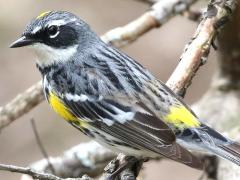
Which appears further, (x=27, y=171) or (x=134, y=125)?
(x=134, y=125)

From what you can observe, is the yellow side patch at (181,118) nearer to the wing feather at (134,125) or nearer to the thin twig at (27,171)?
the wing feather at (134,125)

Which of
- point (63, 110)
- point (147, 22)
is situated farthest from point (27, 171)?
point (147, 22)

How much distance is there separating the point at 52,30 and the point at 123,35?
3.39ft

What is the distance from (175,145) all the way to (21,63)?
6521mm

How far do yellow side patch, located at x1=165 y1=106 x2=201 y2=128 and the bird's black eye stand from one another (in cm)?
112

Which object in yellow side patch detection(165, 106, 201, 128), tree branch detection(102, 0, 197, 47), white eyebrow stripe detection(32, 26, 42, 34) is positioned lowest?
yellow side patch detection(165, 106, 201, 128)

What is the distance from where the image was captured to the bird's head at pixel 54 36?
5453 mm

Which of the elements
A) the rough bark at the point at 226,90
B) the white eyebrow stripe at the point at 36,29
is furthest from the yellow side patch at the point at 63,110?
the rough bark at the point at 226,90

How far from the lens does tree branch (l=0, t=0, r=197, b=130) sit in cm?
588

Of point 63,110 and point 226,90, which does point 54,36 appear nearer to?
point 63,110

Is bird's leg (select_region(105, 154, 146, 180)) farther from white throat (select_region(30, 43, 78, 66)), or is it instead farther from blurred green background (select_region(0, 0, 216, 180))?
blurred green background (select_region(0, 0, 216, 180))

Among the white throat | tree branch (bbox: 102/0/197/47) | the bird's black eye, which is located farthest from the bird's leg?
tree branch (bbox: 102/0/197/47)

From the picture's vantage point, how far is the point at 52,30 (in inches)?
217

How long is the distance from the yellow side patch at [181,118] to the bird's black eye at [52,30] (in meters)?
1.12
